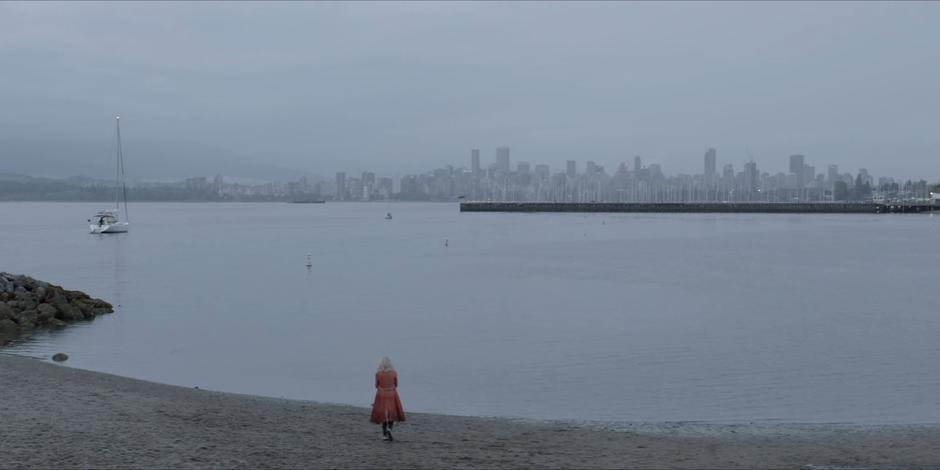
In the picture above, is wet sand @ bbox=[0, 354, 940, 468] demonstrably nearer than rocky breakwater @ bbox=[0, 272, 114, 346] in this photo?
Yes

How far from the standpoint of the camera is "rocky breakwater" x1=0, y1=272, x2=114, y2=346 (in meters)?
20.5

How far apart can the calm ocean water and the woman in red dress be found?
4096 mm

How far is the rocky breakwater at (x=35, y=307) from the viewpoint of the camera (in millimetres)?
20531

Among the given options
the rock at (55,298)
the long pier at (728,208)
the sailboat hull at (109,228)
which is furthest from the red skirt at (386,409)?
the long pier at (728,208)

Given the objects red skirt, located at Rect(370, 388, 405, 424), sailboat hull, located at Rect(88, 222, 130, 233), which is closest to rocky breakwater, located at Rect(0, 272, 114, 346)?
red skirt, located at Rect(370, 388, 405, 424)

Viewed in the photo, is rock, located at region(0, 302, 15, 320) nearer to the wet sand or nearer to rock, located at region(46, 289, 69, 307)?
rock, located at region(46, 289, 69, 307)

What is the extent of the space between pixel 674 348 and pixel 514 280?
16314 millimetres

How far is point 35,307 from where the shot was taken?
21.8 m

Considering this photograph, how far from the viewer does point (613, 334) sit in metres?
20.8

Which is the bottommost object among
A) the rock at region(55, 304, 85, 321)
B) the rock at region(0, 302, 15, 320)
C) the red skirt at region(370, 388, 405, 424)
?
the rock at region(55, 304, 85, 321)

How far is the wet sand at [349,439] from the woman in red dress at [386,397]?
32cm

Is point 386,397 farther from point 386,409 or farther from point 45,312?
point 45,312

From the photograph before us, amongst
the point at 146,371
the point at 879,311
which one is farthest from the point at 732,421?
the point at 879,311

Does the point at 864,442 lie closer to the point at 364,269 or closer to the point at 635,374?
the point at 635,374
